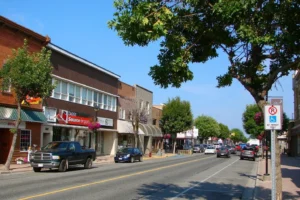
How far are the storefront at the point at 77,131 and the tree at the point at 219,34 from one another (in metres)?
22.9

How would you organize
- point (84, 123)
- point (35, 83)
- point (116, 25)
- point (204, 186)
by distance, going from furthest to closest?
1. point (84, 123)
2. point (35, 83)
3. point (204, 186)
4. point (116, 25)

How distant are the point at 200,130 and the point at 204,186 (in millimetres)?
94337

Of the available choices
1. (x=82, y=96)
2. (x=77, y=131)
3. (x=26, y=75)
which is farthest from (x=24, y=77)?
(x=82, y=96)

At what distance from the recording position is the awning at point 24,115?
85.8ft

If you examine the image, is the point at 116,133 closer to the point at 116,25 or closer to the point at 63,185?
the point at 63,185

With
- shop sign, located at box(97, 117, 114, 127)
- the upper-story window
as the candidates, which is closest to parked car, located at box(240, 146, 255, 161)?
shop sign, located at box(97, 117, 114, 127)

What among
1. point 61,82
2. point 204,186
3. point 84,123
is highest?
point 61,82

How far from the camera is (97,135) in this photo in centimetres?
4347

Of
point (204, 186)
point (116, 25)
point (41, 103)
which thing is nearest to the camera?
point (116, 25)

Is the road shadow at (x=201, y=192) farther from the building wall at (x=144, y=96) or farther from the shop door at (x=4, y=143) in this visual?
the building wall at (x=144, y=96)

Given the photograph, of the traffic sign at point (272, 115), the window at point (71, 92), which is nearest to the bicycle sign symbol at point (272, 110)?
the traffic sign at point (272, 115)

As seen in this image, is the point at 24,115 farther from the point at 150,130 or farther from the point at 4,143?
the point at 150,130

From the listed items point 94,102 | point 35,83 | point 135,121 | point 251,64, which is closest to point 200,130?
point 135,121

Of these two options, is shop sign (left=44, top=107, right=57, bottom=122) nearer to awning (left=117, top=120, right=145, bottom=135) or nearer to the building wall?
awning (left=117, top=120, right=145, bottom=135)
